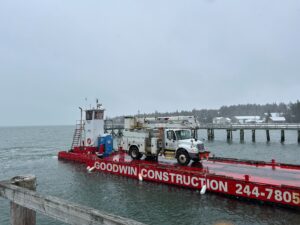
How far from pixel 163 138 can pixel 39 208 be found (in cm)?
1779

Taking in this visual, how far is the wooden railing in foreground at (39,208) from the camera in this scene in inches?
124

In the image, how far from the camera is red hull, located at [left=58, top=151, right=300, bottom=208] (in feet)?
43.8

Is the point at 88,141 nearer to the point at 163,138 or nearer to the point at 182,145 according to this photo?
the point at 163,138

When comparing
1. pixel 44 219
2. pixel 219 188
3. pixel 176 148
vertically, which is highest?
pixel 176 148

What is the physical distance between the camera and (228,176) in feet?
51.9

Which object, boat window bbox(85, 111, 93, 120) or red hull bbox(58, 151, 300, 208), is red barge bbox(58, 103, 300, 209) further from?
boat window bbox(85, 111, 93, 120)

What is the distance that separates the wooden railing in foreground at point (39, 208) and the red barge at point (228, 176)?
11724mm

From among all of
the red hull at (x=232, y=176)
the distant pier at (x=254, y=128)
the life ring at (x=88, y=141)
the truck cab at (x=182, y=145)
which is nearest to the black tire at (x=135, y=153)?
the red hull at (x=232, y=176)

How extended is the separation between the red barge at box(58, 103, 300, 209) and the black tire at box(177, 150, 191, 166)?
0.30 metres

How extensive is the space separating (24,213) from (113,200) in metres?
13.2

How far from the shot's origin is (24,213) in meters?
3.89

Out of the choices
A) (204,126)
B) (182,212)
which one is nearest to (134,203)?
(182,212)

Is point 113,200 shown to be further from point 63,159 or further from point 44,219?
point 63,159

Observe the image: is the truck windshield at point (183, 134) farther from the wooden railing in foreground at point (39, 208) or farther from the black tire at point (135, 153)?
the wooden railing in foreground at point (39, 208)
